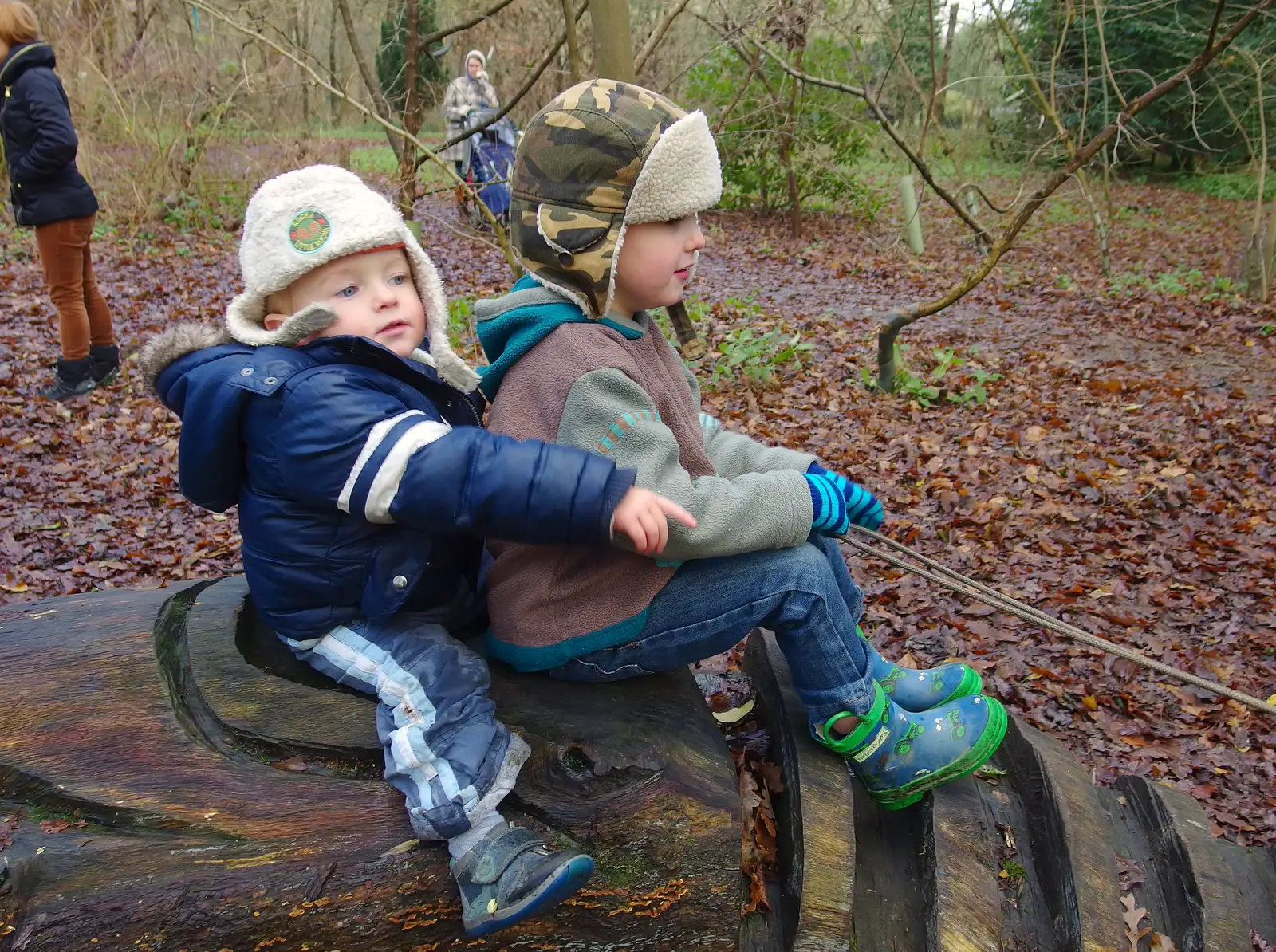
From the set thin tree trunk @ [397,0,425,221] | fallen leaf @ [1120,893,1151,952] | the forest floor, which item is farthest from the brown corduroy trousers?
fallen leaf @ [1120,893,1151,952]

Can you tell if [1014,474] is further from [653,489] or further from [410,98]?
[410,98]

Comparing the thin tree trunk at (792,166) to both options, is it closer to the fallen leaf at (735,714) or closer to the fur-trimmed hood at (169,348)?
the fallen leaf at (735,714)

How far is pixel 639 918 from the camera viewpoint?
2.06m

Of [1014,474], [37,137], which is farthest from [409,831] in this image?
[37,137]

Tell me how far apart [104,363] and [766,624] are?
6328 millimetres

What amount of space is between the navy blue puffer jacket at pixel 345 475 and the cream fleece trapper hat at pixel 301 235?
0.06 meters

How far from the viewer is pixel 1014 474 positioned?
5.48 m

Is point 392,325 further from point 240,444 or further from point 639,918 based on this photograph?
point 639,918

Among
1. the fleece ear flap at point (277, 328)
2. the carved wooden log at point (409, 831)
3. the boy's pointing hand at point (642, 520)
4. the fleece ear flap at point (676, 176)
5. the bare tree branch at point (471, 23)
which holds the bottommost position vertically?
the carved wooden log at point (409, 831)

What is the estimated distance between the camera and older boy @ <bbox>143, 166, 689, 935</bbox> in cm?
190

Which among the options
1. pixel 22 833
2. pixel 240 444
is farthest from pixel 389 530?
pixel 22 833

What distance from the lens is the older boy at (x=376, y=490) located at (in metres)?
1.90

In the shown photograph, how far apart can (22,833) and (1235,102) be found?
67.3ft

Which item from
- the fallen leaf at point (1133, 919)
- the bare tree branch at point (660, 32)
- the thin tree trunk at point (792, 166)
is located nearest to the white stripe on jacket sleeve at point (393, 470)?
the fallen leaf at point (1133, 919)
